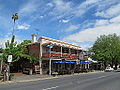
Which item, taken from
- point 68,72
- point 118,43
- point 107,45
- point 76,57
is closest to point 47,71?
point 68,72

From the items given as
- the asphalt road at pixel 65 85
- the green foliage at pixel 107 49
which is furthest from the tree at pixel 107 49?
the asphalt road at pixel 65 85

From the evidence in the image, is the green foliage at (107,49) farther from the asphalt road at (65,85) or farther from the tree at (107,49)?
the asphalt road at (65,85)

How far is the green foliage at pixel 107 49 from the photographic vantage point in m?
51.2

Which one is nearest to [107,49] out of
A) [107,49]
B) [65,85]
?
[107,49]

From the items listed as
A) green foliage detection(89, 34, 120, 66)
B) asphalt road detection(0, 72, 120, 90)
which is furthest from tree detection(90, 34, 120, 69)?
asphalt road detection(0, 72, 120, 90)

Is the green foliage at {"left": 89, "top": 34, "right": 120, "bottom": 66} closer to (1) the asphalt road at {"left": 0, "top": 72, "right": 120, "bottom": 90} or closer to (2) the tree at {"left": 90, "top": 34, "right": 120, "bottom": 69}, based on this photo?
(2) the tree at {"left": 90, "top": 34, "right": 120, "bottom": 69}

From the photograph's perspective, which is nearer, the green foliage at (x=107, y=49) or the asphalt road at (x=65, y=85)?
the asphalt road at (x=65, y=85)

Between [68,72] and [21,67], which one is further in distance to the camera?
[21,67]

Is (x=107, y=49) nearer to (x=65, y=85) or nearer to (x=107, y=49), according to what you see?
(x=107, y=49)

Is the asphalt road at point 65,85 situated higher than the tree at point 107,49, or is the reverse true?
the tree at point 107,49

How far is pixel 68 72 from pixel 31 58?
716 cm

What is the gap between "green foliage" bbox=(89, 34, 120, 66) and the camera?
51188 millimetres

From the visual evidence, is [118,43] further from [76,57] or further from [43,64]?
[43,64]

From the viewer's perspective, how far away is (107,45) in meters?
57.5
